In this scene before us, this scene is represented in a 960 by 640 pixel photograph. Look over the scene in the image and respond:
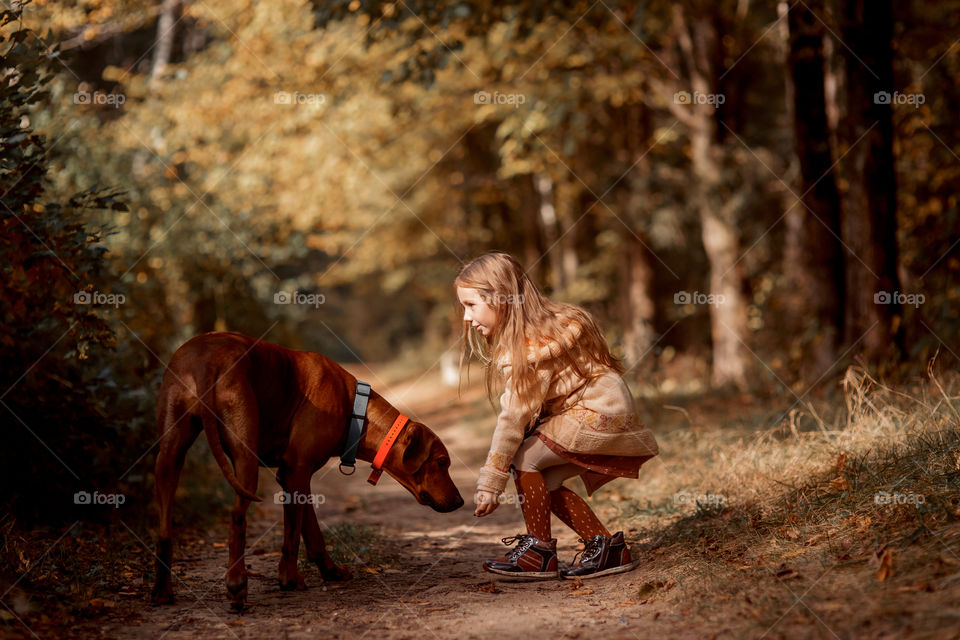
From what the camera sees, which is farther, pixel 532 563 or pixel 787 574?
pixel 532 563

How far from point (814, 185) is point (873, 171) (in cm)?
114

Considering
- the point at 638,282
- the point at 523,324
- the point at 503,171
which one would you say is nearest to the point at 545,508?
the point at 523,324

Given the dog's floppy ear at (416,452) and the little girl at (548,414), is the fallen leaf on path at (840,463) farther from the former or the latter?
the dog's floppy ear at (416,452)

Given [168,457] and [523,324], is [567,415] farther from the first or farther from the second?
[168,457]

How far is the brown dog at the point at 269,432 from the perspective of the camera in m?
3.99

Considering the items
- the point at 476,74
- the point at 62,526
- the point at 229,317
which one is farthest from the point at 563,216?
the point at 62,526

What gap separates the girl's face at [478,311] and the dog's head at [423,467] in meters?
0.61

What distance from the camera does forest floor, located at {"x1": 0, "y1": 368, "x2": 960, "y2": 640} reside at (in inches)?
133

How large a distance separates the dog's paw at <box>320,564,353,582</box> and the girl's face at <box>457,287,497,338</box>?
57.4 inches

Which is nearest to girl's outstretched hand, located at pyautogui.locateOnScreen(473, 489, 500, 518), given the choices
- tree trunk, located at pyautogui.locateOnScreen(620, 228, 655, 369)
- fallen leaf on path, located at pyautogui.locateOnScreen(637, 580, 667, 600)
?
fallen leaf on path, located at pyautogui.locateOnScreen(637, 580, 667, 600)

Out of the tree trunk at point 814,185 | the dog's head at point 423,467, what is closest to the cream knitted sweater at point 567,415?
the dog's head at point 423,467

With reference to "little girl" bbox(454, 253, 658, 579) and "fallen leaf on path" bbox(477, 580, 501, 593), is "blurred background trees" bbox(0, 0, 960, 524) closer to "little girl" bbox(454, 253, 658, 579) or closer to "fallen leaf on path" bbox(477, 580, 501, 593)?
"little girl" bbox(454, 253, 658, 579)

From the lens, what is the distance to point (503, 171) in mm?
15492

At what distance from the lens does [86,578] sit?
4.34 meters
